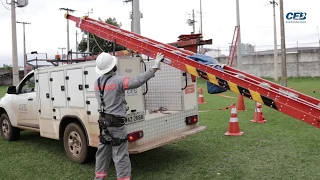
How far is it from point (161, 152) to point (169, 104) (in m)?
0.99

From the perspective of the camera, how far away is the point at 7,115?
302 inches

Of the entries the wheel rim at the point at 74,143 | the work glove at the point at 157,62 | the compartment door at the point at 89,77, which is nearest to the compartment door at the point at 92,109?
the compartment door at the point at 89,77

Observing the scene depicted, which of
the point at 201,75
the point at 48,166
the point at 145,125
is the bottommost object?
the point at 48,166

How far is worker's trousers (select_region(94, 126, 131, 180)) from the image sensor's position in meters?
3.90

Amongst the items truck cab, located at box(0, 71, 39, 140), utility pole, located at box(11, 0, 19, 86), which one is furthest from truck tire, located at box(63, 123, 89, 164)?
utility pole, located at box(11, 0, 19, 86)

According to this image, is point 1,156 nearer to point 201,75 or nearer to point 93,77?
point 93,77

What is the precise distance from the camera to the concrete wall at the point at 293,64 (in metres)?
32.0

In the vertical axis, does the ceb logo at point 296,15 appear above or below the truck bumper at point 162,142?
above

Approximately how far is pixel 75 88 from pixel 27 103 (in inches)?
89.3

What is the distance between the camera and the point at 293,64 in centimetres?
3338

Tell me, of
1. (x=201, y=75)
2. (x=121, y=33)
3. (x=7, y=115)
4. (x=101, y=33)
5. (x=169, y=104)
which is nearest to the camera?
(x=201, y=75)

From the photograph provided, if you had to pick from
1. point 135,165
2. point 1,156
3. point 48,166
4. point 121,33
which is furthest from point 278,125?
point 1,156

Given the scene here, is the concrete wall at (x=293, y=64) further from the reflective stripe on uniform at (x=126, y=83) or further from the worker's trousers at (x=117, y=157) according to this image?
the reflective stripe on uniform at (x=126, y=83)

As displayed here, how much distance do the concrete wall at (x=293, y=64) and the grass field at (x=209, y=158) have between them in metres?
26.7
